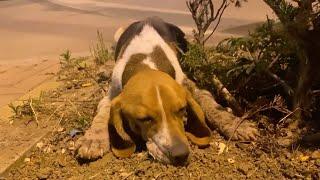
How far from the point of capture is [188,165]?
3.36 metres

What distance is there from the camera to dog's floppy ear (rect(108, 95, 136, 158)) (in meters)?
3.56

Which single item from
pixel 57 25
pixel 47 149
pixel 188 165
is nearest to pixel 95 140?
pixel 47 149

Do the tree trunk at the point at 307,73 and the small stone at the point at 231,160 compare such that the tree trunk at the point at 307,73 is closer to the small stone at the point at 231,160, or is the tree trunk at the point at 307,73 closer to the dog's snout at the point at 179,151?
the small stone at the point at 231,160

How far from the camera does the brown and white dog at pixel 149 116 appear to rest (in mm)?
3318

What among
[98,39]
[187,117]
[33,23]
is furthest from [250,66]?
[33,23]

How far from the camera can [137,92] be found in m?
3.46

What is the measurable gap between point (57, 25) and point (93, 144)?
4926 mm

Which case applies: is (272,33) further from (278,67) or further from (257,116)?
(257,116)

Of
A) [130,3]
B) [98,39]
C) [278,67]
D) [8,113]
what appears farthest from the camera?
[130,3]

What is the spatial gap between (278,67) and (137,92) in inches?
47.0

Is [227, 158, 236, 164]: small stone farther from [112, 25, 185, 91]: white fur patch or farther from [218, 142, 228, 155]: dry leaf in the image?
[112, 25, 185, 91]: white fur patch

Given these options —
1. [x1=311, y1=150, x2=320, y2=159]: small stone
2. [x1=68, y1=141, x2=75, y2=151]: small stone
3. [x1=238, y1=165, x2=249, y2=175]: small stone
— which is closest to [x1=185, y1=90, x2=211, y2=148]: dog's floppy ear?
[x1=238, y1=165, x2=249, y2=175]: small stone

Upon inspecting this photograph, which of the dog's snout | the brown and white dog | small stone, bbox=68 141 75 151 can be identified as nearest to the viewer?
the dog's snout

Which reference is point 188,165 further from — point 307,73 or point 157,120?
point 307,73
